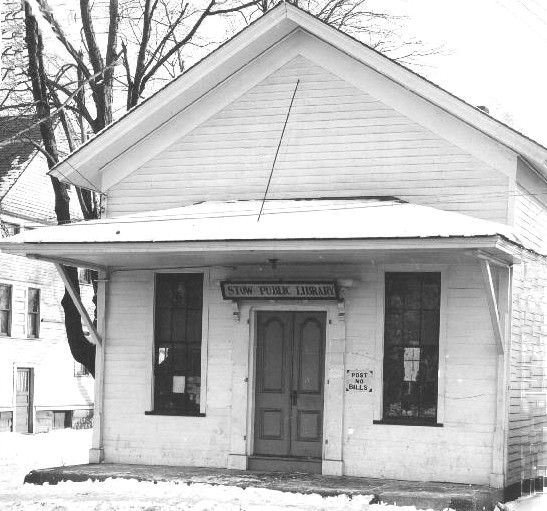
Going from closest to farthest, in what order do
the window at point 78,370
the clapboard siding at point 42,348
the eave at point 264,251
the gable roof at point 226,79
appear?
the eave at point 264,251
the gable roof at point 226,79
the clapboard siding at point 42,348
the window at point 78,370

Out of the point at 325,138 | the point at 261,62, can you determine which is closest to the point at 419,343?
the point at 325,138

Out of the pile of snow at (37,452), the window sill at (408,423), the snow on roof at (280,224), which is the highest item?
the snow on roof at (280,224)

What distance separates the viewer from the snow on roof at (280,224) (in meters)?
13.3

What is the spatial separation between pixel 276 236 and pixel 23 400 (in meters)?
22.1

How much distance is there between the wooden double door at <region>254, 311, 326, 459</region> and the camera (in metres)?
15.4

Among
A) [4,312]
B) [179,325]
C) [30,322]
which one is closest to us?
[179,325]

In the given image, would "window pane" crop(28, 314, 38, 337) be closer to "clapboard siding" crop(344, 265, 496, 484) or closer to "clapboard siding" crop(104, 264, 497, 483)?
"clapboard siding" crop(104, 264, 497, 483)

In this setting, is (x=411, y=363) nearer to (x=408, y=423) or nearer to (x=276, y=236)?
(x=408, y=423)

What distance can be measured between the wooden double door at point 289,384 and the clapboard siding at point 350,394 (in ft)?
0.92

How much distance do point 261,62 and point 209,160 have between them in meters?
1.66

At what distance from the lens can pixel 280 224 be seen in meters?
14.1

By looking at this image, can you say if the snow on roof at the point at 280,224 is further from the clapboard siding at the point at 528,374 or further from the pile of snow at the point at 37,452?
the pile of snow at the point at 37,452

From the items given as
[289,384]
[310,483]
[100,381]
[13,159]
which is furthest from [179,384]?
[13,159]

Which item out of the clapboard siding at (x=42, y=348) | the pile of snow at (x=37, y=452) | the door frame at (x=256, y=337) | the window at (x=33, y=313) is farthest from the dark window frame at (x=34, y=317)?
the door frame at (x=256, y=337)
